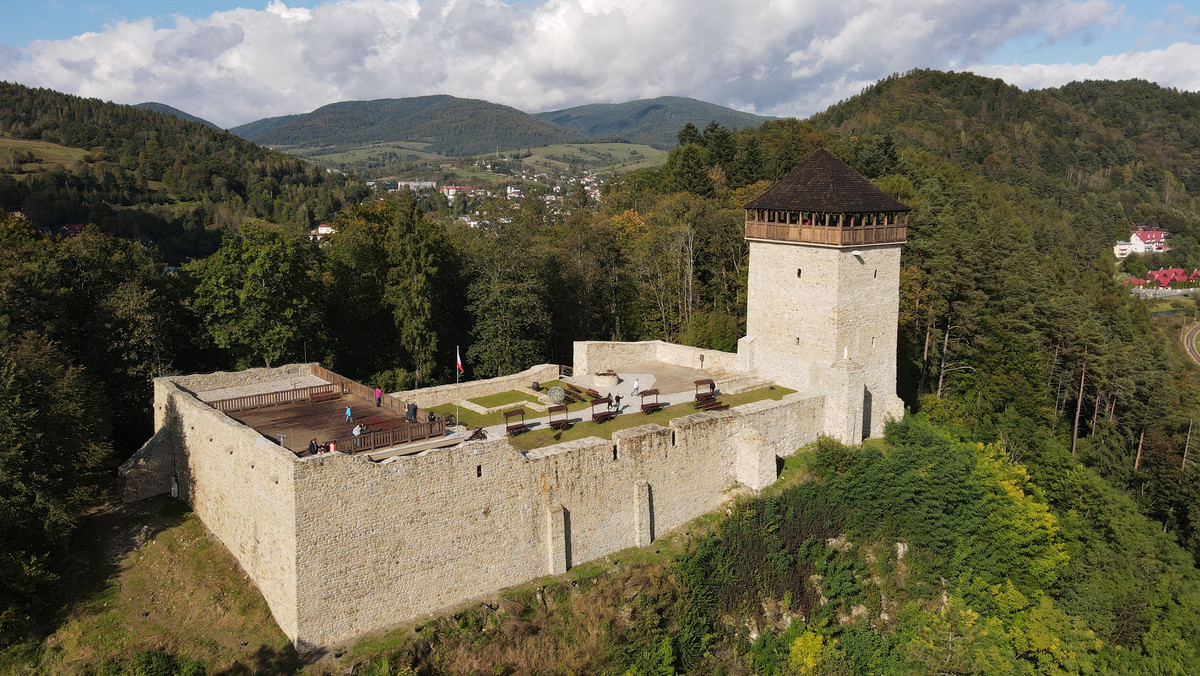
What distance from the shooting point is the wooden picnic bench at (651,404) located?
23.2 meters

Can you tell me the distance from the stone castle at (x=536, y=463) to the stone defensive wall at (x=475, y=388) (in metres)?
0.07

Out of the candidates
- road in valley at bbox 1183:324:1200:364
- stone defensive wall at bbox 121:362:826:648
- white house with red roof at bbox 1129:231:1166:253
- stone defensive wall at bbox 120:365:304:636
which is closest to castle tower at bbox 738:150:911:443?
stone defensive wall at bbox 121:362:826:648

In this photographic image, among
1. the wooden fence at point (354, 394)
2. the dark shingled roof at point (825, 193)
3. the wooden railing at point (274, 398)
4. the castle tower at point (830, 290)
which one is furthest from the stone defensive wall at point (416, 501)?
the dark shingled roof at point (825, 193)

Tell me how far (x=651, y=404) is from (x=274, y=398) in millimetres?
10454

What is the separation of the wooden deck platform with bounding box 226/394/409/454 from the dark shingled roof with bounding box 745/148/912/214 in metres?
Result: 13.4

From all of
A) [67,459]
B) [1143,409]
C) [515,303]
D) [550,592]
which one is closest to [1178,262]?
[1143,409]

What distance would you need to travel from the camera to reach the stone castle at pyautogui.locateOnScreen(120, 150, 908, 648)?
15.7 meters

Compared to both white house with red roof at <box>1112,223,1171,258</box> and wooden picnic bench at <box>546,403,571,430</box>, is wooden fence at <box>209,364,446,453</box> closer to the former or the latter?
wooden picnic bench at <box>546,403,571,430</box>

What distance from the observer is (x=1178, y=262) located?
11212 centimetres

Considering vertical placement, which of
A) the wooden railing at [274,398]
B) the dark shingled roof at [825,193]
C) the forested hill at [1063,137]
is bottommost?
the wooden railing at [274,398]

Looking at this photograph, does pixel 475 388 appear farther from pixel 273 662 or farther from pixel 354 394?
pixel 273 662

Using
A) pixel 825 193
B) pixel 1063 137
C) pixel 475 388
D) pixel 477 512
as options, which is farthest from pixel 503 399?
pixel 1063 137

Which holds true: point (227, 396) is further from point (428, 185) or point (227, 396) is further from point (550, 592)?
point (428, 185)

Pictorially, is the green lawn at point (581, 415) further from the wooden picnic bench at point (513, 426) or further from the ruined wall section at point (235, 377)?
the ruined wall section at point (235, 377)
